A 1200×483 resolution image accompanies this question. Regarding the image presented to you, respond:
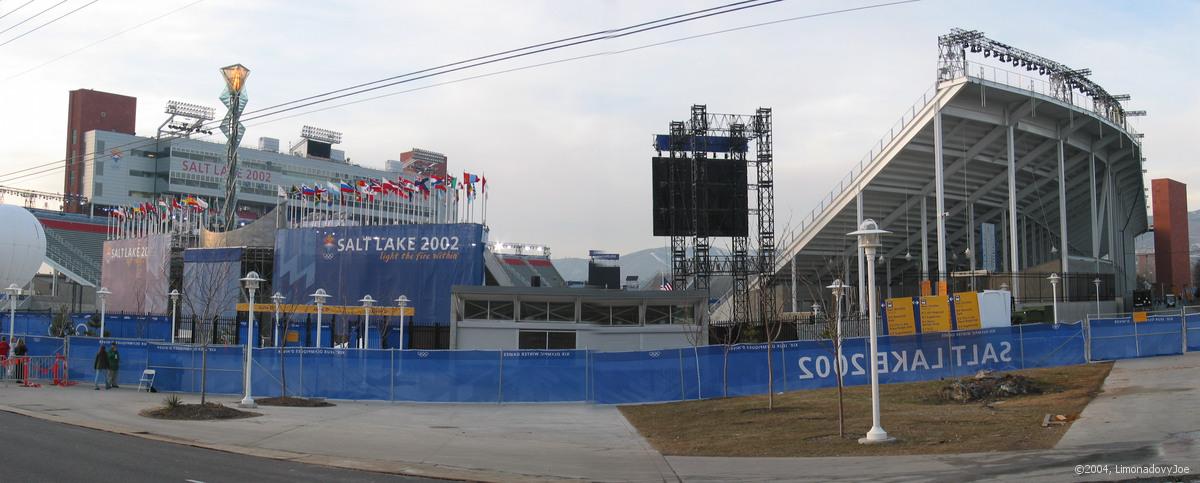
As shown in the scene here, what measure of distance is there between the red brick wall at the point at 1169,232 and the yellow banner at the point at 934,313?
80.4 metres

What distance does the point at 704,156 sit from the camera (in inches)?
2185

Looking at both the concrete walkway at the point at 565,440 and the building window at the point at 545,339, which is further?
the building window at the point at 545,339

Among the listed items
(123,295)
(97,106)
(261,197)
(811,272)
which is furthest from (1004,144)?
(97,106)

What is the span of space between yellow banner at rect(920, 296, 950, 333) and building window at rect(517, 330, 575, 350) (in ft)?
47.4

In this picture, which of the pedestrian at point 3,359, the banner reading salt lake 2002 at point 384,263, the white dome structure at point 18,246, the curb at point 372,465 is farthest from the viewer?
the white dome structure at point 18,246

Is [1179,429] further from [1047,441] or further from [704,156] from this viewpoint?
[704,156]

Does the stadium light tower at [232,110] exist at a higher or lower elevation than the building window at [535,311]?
higher

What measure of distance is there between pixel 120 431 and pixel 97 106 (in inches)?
4516

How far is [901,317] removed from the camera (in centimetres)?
3212

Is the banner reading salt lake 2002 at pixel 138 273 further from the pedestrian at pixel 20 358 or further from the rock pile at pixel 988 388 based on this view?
the rock pile at pixel 988 388

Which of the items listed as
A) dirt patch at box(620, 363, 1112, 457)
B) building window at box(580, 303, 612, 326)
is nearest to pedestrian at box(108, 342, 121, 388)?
dirt patch at box(620, 363, 1112, 457)

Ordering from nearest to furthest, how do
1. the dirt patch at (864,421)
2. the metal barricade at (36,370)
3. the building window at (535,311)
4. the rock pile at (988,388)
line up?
the dirt patch at (864,421), the rock pile at (988,388), the metal barricade at (36,370), the building window at (535,311)

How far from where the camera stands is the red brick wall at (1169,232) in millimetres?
95875

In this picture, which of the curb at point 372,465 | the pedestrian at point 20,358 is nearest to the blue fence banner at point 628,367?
the pedestrian at point 20,358
